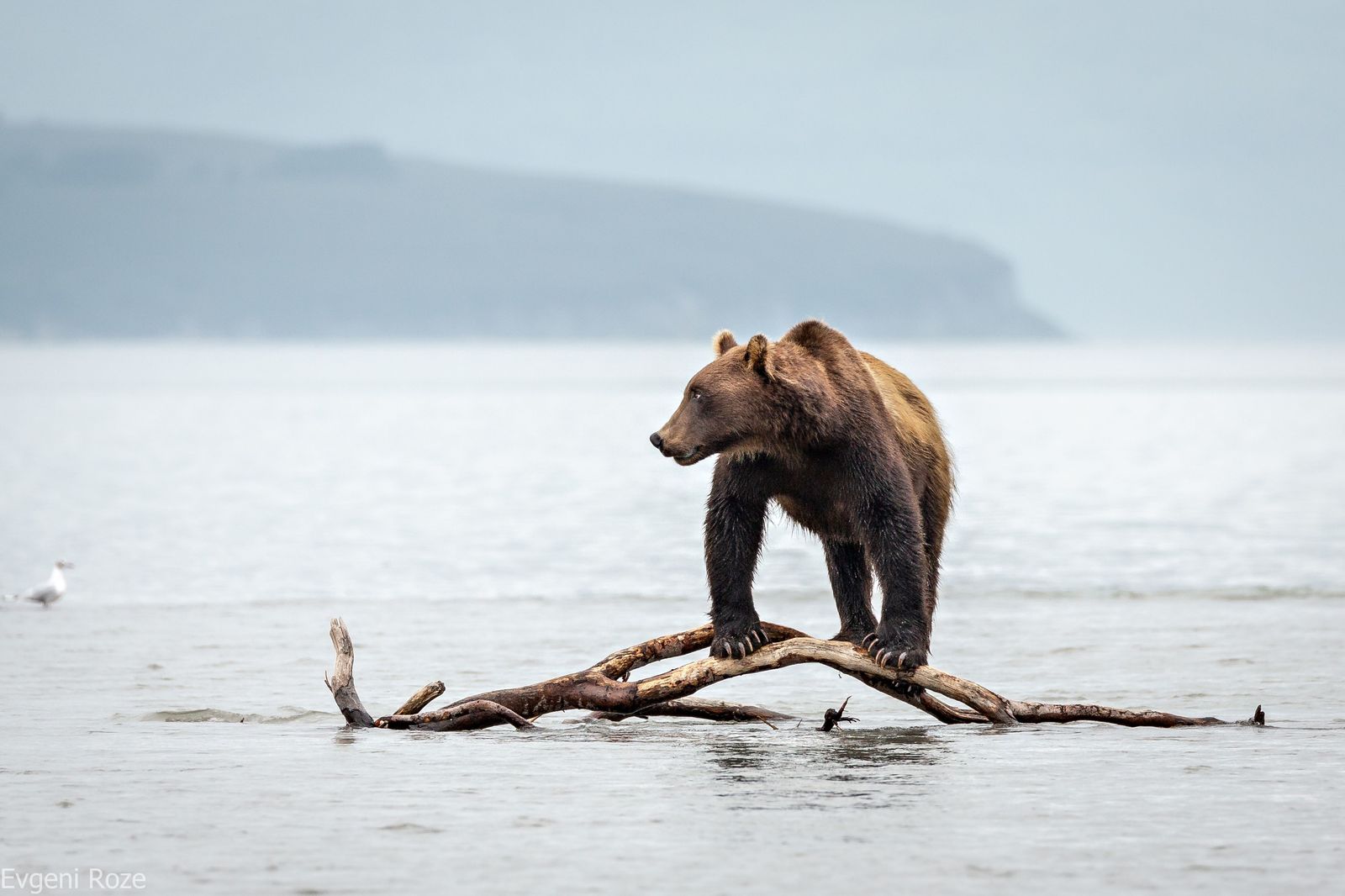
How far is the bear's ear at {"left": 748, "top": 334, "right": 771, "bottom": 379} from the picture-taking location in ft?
31.8

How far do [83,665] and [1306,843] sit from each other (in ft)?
31.3

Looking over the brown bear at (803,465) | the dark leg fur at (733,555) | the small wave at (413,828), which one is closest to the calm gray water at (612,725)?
the small wave at (413,828)

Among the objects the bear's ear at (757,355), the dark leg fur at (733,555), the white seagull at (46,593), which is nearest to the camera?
the bear's ear at (757,355)

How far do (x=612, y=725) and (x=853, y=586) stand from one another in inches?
66.9

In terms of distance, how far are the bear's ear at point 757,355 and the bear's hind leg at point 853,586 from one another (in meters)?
1.42

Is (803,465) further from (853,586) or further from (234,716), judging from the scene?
(234,716)

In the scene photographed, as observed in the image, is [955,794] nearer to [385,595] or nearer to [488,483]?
[385,595]

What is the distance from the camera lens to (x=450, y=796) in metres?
8.75

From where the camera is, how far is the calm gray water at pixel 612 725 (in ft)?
25.0

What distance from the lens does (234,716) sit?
1169cm

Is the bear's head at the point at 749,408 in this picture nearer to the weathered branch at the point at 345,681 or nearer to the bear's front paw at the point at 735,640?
the bear's front paw at the point at 735,640

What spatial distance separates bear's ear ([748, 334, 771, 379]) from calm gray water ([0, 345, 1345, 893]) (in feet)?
6.66

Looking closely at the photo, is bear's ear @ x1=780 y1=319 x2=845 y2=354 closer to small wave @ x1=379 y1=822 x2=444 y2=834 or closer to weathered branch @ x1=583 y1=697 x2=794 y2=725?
weathered branch @ x1=583 y1=697 x2=794 y2=725

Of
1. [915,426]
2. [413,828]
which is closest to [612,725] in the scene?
[915,426]
